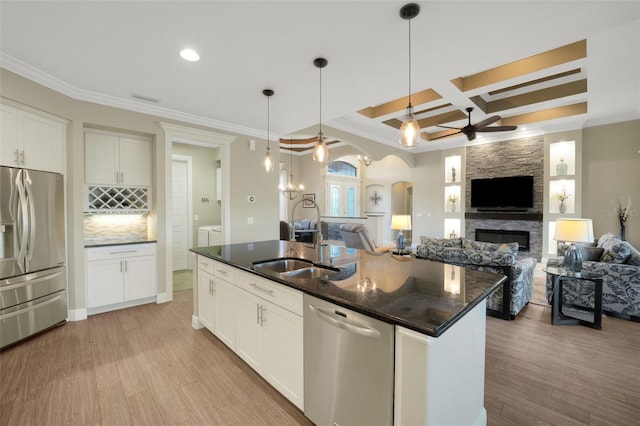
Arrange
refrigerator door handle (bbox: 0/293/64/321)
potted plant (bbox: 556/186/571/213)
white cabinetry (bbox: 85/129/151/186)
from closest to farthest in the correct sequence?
refrigerator door handle (bbox: 0/293/64/321)
white cabinetry (bbox: 85/129/151/186)
potted plant (bbox: 556/186/571/213)

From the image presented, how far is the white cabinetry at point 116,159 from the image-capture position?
3553mm

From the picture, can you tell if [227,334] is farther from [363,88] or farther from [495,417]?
[363,88]

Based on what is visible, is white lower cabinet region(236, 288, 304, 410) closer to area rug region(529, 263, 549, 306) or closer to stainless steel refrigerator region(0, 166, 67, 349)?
stainless steel refrigerator region(0, 166, 67, 349)

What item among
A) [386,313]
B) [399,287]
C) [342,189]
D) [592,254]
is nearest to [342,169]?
[342,189]

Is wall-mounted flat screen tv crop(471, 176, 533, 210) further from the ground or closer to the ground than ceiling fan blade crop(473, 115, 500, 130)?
closer to the ground

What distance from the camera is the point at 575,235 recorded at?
10.4 ft

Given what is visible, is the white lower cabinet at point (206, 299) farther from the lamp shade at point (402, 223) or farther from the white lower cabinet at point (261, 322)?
the lamp shade at point (402, 223)

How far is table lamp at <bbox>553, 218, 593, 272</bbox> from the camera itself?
315 cm

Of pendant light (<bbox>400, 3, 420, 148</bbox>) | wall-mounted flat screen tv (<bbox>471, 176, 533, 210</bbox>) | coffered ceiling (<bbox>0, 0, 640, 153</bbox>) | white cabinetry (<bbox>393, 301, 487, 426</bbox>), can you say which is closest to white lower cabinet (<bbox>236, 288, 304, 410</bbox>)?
white cabinetry (<bbox>393, 301, 487, 426</bbox>)

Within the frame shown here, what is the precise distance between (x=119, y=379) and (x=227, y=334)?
33.1 inches

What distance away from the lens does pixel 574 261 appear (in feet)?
10.5

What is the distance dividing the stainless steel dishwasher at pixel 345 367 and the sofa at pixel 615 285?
3476 mm

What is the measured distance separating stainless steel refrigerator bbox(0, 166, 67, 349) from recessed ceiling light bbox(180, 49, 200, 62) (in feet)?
6.54

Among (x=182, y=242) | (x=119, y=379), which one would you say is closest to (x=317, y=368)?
(x=119, y=379)
